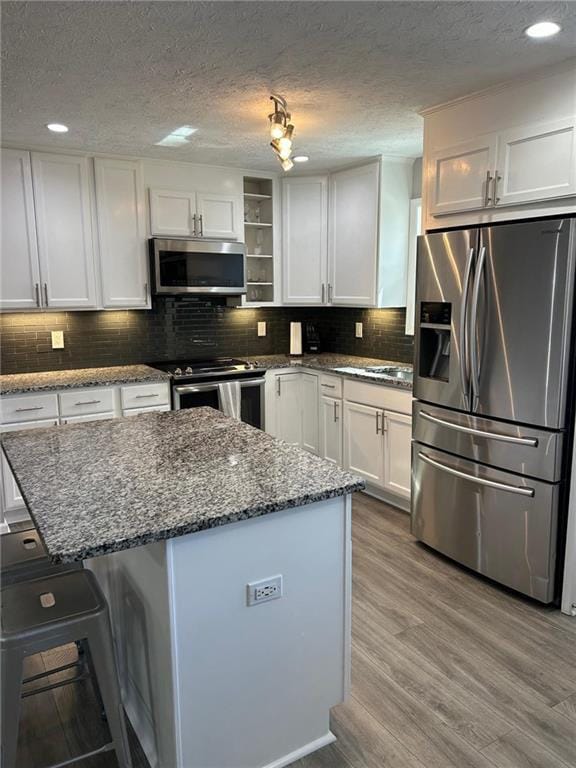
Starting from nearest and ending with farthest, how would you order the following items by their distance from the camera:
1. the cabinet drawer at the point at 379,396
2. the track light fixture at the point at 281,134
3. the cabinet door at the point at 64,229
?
the track light fixture at the point at 281,134
the cabinet drawer at the point at 379,396
the cabinet door at the point at 64,229

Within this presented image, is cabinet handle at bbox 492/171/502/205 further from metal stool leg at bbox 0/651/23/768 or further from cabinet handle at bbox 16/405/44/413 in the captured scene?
cabinet handle at bbox 16/405/44/413

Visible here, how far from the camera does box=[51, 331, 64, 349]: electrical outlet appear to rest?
4.12m

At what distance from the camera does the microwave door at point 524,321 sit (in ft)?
7.84

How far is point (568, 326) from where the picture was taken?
7.82 ft

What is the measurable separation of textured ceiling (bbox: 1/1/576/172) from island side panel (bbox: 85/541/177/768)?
A: 6.02ft

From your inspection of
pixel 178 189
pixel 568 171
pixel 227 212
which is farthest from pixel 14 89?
pixel 568 171

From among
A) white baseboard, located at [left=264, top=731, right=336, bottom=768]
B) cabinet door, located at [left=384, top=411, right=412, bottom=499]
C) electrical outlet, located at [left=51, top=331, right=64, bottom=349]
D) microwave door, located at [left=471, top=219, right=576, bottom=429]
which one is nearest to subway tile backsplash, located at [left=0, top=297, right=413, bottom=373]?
electrical outlet, located at [left=51, top=331, right=64, bottom=349]

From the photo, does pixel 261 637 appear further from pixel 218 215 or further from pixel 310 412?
pixel 218 215

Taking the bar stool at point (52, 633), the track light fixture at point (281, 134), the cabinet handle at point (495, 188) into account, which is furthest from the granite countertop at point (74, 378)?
the cabinet handle at point (495, 188)

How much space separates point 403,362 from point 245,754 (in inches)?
127

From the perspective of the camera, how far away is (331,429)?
433 cm

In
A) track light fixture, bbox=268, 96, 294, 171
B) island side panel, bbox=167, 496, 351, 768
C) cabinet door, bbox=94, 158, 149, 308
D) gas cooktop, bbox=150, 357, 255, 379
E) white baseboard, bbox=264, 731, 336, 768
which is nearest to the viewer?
island side panel, bbox=167, 496, 351, 768

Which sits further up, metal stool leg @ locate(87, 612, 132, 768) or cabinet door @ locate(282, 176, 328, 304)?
cabinet door @ locate(282, 176, 328, 304)

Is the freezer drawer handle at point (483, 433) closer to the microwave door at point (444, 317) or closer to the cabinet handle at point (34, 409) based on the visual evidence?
the microwave door at point (444, 317)
